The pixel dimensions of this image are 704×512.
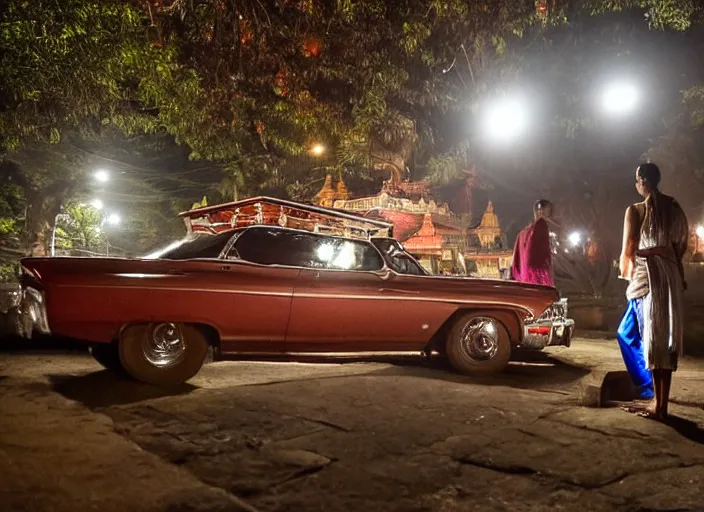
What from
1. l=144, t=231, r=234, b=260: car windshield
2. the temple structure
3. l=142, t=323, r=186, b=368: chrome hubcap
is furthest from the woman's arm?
the temple structure

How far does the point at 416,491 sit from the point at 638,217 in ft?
9.01

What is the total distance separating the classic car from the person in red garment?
29.5 inches

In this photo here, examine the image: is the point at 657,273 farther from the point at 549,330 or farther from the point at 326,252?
the point at 326,252

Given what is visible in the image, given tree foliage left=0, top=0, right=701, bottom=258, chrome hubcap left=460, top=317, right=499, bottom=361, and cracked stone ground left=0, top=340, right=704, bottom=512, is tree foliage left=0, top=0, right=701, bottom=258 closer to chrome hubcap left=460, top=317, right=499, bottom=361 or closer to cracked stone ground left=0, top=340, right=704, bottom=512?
cracked stone ground left=0, top=340, right=704, bottom=512

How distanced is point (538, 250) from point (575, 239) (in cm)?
2127

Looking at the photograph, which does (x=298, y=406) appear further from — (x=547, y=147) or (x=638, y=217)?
(x=547, y=147)

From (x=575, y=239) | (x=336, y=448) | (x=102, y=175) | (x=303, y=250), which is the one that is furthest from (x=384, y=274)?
(x=575, y=239)

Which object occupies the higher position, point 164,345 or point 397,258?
point 397,258

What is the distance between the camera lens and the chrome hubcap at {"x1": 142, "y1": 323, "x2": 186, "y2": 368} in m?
4.55

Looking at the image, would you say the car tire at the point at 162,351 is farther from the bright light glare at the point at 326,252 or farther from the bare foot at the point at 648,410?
the bare foot at the point at 648,410

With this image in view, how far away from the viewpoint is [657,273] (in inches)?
141

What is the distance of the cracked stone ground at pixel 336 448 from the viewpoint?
2.22 metres

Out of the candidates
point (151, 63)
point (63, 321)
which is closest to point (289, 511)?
point (63, 321)

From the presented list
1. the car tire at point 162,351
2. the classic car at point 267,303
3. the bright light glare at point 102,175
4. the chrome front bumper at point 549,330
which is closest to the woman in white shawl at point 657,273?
the classic car at point 267,303
